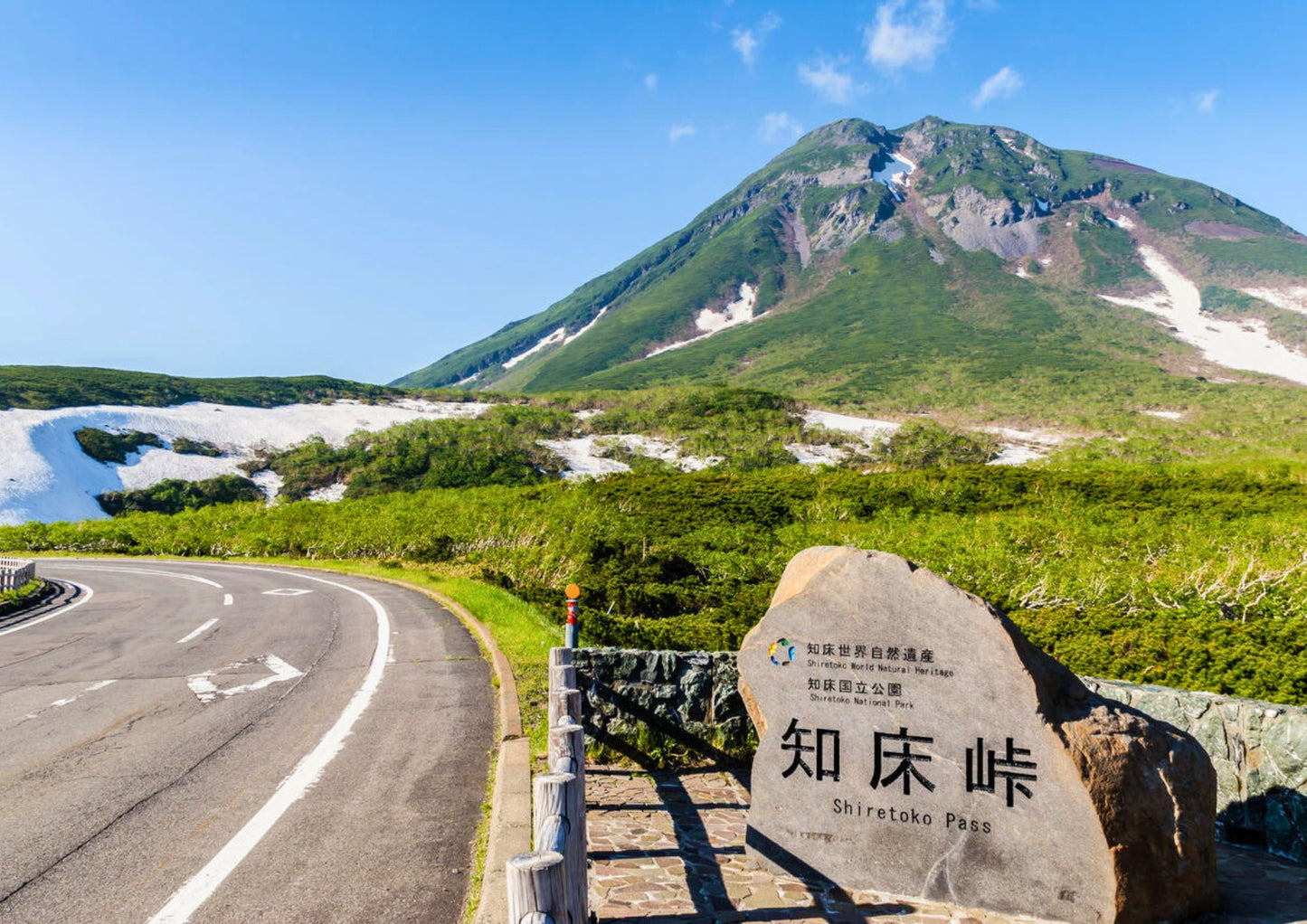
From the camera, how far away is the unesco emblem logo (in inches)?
211

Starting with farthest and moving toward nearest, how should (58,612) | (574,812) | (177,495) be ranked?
(177,495) → (58,612) → (574,812)

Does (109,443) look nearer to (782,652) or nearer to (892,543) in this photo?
(892,543)

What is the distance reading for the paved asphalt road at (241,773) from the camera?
5.02m

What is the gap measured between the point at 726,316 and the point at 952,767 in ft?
545

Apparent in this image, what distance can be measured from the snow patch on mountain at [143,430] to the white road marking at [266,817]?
46.6 metres

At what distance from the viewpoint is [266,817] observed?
6.14 meters

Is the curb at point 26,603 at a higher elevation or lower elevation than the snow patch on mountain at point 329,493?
lower

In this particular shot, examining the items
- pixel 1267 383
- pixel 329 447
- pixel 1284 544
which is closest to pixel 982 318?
pixel 1267 383

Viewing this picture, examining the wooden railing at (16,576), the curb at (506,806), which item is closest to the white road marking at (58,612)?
the wooden railing at (16,576)

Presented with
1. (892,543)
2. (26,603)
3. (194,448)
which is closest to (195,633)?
(26,603)

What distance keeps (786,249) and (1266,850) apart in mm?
197019

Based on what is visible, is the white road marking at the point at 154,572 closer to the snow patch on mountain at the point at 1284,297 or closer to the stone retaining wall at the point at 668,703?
the stone retaining wall at the point at 668,703

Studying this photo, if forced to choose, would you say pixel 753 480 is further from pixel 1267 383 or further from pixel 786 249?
pixel 786 249

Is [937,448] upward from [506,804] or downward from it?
upward
